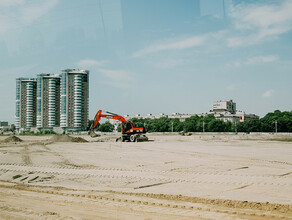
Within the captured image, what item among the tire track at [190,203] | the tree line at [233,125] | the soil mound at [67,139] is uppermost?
the tree line at [233,125]

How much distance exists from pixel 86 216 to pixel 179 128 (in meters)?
131

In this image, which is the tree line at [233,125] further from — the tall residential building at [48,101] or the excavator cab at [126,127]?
the excavator cab at [126,127]

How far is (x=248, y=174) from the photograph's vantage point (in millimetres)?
12586

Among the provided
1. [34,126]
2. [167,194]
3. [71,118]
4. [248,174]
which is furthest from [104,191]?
[34,126]

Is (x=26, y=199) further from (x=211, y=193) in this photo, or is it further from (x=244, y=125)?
(x=244, y=125)

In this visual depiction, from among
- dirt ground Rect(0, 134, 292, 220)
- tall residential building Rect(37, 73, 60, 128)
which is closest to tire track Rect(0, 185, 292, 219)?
dirt ground Rect(0, 134, 292, 220)

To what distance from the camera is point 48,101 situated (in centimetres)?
16088

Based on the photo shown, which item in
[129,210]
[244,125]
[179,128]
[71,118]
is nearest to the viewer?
[129,210]

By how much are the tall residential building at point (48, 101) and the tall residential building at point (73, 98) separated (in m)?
7.42

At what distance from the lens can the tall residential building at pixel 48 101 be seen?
15975 cm

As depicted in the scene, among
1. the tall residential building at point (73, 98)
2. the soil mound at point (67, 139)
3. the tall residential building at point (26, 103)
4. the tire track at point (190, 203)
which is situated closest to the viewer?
the tire track at point (190, 203)

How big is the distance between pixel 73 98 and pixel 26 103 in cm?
3682

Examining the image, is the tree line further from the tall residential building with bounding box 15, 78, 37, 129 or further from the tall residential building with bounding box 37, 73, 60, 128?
the tall residential building with bounding box 15, 78, 37, 129

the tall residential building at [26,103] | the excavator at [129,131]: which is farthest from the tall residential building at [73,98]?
the excavator at [129,131]
